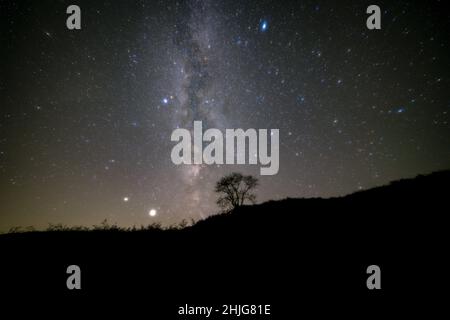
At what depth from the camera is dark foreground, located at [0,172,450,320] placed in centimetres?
536

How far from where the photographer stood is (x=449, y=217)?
7.69 metres

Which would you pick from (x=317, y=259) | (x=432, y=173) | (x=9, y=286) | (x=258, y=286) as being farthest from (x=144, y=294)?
(x=432, y=173)

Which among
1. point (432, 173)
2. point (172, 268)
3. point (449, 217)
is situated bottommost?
point (172, 268)

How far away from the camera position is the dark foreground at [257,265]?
536 centimetres

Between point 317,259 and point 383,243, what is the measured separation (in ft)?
7.27

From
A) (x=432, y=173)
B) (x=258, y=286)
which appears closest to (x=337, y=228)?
(x=258, y=286)

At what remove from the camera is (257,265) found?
22.9ft

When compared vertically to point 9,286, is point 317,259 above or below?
above

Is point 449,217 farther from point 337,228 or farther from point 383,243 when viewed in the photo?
point 337,228

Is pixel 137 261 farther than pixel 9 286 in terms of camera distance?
Yes

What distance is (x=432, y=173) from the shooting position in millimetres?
12016
